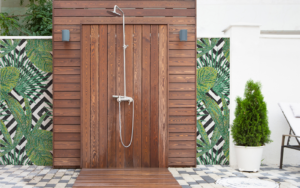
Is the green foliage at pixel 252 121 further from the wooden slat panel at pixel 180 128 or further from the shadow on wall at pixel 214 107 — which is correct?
the wooden slat panel at pixel 180 128

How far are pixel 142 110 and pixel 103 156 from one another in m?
0.87

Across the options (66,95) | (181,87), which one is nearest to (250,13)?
(181,87)

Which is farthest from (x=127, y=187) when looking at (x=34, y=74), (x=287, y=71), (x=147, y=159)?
(x=287, y=71)

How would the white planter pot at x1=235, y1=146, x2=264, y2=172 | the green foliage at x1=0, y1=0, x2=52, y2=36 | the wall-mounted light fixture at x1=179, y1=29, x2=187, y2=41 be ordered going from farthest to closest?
1. the green foliage at x1=0, y1=0, x2=52, y2=36
2. the wall-mounted light fixture at x1=179, y1=29, x2=187, y2=41
3. the white planter pot at x1=235, y1=146, x2=264, y2=172

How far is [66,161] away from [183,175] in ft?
5.75

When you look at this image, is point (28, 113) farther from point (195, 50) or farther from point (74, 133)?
point (195, 50)

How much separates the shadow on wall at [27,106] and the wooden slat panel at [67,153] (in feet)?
0.89

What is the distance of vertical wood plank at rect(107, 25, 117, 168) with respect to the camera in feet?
11.7

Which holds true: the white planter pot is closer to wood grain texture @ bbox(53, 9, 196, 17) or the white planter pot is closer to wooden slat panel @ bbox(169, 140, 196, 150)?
wooden slat panel @ bbox(169, 140, 196, 150)

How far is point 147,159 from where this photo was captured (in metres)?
3.57

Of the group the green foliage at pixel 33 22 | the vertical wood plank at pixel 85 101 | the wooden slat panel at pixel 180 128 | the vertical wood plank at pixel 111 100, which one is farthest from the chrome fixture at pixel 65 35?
the green foliage at pixel 33 22

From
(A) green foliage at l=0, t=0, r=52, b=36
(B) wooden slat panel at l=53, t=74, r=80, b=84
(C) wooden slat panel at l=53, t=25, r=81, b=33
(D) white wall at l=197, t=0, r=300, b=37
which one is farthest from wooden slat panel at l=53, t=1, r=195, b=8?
(D) white wall at l=197, t=0, r=300, b=37

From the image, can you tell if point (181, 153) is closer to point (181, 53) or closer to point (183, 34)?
point (181, 53)

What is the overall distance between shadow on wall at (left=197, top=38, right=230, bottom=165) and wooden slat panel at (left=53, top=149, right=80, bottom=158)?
1.91 m
